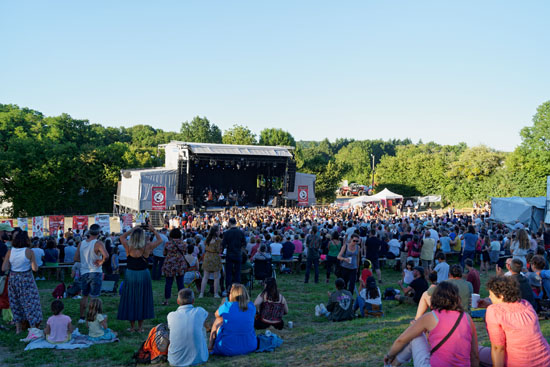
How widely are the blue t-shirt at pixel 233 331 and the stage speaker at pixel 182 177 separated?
2269 centimetres

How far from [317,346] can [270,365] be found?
2.58 feet

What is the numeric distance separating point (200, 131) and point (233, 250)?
213 feet

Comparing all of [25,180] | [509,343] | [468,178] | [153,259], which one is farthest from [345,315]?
[468,178]

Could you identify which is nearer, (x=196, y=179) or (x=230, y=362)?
(x=230, y=362)

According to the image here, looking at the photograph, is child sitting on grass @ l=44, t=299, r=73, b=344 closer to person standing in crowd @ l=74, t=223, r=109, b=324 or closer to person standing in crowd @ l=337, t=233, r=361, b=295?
person standing in crowd @ l=74, t=223, r=109, b=324

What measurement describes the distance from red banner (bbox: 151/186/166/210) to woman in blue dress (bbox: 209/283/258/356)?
23.6 meters

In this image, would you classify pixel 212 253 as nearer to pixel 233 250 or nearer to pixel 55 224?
pixel 233 250

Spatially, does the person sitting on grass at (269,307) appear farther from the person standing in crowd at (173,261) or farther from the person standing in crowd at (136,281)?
the person standing in crowd at (173,261)

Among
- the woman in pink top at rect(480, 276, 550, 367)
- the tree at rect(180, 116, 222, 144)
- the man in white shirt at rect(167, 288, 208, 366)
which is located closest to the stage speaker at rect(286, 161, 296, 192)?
the man in white shirt at rect(167, 288, 208, 366)

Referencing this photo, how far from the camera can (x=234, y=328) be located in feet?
15.2

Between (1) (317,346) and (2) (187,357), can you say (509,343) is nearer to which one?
(1) (317,346)

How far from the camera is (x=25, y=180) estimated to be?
28.3m

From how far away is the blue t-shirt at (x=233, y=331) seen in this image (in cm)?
460

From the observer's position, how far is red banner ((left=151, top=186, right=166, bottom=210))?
2725cm
